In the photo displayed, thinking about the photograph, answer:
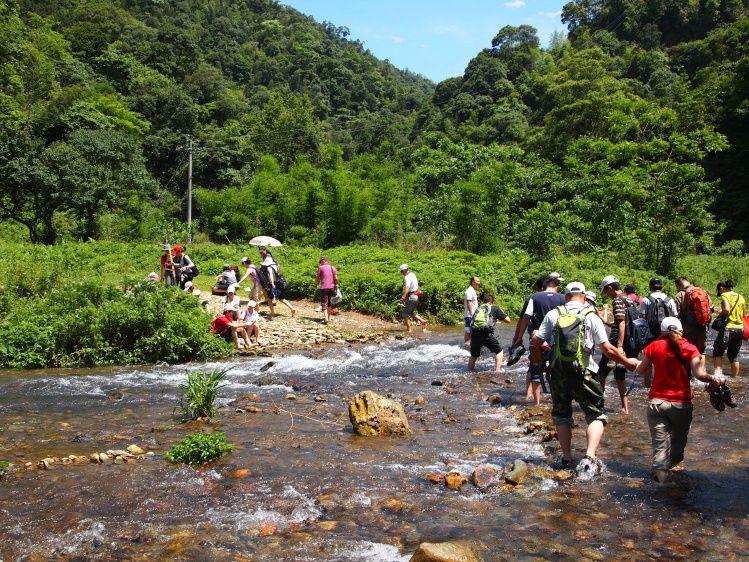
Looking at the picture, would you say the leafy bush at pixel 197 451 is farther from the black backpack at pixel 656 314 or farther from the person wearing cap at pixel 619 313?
the black backpack at pixel 656 314

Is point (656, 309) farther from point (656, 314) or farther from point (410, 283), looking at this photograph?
point (410, 283)

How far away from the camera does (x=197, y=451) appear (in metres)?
7.02

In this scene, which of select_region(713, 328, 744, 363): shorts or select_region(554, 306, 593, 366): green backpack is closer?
Answer: select_region(554, 306, 593, 366): green backpack

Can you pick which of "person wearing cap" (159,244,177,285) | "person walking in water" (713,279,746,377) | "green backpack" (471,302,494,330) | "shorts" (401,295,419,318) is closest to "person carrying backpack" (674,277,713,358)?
"person walking in water" (713,279,746,377)

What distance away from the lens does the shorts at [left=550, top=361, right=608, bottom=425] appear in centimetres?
636

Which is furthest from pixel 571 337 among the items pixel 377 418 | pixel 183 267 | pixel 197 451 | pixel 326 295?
pixel 183 267

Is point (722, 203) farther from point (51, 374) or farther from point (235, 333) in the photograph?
point (51, 374)

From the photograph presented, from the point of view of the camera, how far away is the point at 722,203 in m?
39.0

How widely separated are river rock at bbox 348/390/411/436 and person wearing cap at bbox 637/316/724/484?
311 centimetres

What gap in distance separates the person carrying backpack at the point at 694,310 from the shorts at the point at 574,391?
180 inches

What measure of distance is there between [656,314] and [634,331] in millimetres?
427

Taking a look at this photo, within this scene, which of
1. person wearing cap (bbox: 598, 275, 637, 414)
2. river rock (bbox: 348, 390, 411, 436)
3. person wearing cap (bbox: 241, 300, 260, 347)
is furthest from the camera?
person wearing cap (bbox: 241, 300, 260, 347)

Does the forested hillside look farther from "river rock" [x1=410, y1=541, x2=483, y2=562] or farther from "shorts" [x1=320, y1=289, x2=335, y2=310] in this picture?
"river rock" [x1=410, y1=541, x2=483, y2=562]

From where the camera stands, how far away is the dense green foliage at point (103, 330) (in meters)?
12.8
